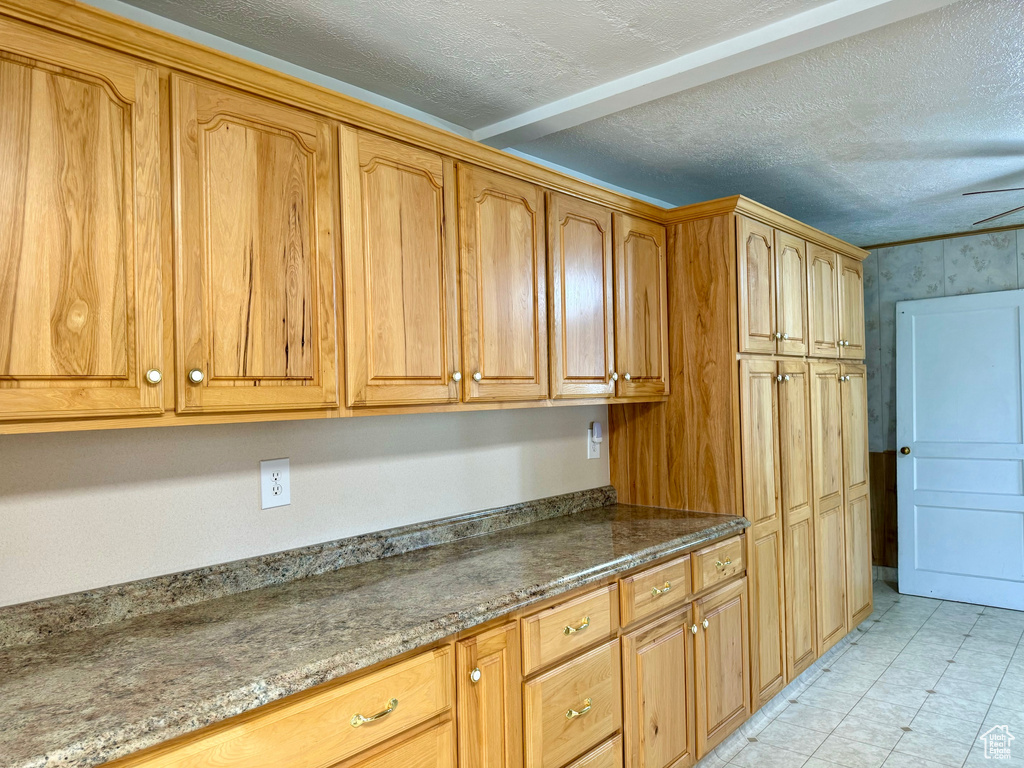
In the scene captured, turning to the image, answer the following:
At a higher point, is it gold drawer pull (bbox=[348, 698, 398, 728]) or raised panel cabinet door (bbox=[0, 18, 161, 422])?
raised panel cabinet door (bbox=[0, 18, 161, 422])

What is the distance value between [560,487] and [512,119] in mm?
1490

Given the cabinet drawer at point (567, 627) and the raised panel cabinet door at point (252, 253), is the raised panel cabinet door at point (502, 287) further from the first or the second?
the cabinet drawer at point (567, 627)

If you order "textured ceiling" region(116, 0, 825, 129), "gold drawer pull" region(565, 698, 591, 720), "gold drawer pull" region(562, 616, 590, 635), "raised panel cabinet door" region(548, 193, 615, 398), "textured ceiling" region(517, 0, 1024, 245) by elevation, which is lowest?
"gold drawer pull" region(565, 698, 591, 720)

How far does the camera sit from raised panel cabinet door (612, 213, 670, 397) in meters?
2.77

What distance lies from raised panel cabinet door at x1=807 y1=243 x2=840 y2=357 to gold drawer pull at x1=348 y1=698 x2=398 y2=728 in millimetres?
2756

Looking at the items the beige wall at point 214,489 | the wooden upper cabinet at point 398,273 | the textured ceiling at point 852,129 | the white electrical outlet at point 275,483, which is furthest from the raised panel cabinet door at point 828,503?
the white electrical outlet at point 275,483

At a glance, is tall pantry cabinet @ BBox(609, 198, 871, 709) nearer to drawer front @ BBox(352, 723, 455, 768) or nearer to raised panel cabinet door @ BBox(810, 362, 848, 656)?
raised panel cabinet door @ BBox(810, 362, 848, 656)

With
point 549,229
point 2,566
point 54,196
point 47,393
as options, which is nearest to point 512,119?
point 549,229

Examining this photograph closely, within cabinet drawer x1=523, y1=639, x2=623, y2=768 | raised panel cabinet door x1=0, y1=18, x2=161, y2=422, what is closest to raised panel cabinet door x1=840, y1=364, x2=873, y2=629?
cabinet drawer x1=523, y1=639, x2=623, y2=768

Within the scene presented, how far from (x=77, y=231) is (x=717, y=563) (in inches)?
92.2

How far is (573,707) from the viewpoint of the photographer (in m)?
2.04

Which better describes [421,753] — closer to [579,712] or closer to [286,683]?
[286,683]

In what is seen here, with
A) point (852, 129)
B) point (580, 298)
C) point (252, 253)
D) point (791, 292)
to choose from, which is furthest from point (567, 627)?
point (852, 129)

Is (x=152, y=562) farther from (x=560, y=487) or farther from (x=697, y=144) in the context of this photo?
(x=697, y=144)
